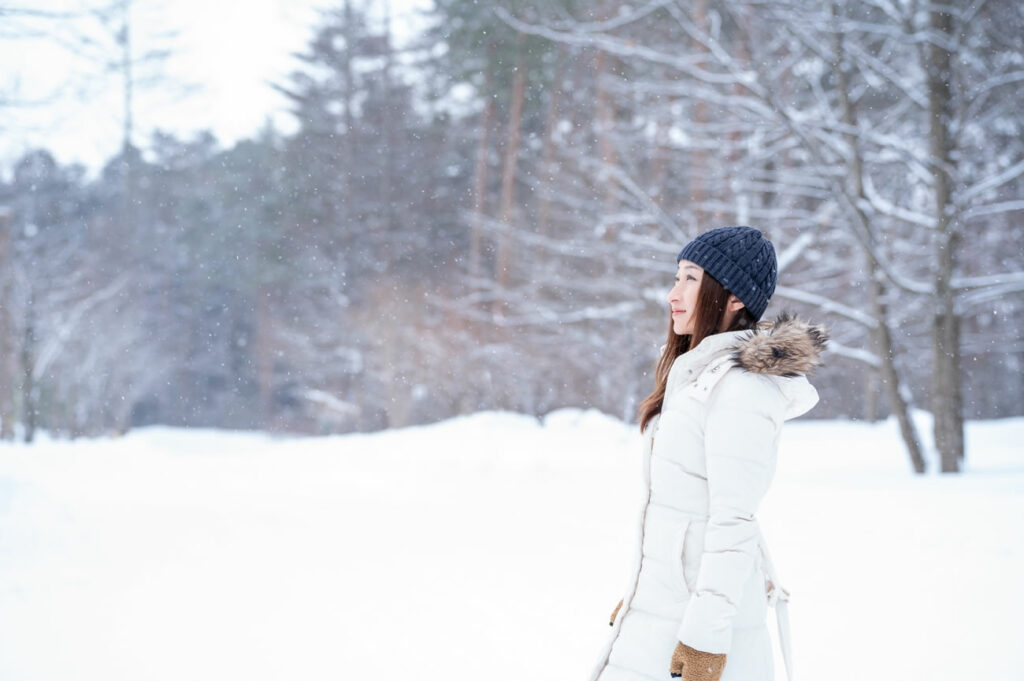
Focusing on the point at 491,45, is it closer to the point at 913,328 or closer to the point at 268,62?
the point at 268,62

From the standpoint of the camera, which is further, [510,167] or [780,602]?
[510,167]

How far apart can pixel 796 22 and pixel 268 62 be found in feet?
79.1

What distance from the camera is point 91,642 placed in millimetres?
4086

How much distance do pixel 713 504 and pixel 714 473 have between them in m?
0.07

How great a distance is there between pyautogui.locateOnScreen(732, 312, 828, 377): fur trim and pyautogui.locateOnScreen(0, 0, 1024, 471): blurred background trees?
18.0 ft

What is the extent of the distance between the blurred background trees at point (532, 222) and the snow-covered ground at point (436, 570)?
2.67 m

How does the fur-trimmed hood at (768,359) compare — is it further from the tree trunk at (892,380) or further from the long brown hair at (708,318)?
the tree trunk at (892,380)

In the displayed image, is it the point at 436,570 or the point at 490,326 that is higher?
the point at 490,326

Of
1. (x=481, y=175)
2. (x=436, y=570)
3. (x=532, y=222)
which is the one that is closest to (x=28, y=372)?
(x=481, y=175)

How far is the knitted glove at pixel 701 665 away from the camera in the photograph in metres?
1.71

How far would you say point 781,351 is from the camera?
1.77 meters

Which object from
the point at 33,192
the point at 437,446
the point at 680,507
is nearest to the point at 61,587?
the point at 680,507

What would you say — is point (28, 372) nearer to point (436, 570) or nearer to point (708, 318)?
point (436, 570)

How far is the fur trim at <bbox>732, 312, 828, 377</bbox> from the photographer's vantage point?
177 cm
